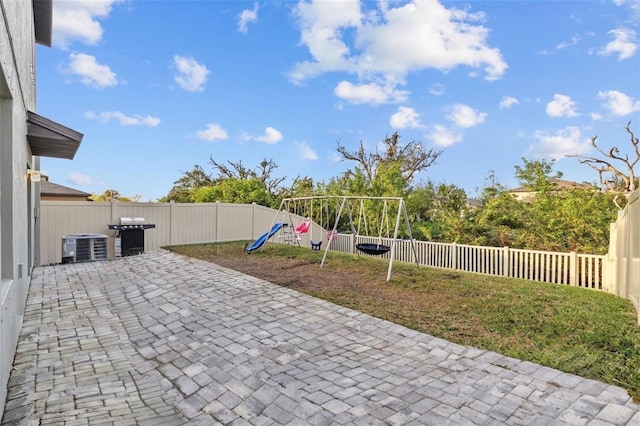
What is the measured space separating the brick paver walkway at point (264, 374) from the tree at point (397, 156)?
20.8 meters

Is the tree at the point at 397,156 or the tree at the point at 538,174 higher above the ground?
the tree at the point at 397,156

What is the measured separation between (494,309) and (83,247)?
9.86m

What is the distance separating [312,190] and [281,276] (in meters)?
13.7

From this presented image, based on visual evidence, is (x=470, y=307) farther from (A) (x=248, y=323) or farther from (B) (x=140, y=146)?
(B) (x=140, y=146)

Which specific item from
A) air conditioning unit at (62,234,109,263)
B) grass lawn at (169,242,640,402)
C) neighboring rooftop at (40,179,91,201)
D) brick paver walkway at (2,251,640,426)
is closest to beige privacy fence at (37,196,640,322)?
air conditioning unit at (62,234,109,263)

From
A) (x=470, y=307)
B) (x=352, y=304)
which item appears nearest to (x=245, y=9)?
(x=352, y=304)

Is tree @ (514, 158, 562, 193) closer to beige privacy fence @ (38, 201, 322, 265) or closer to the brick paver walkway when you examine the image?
beige privacy fence @ (38, 201, 322, 265)

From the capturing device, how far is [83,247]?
9508mm

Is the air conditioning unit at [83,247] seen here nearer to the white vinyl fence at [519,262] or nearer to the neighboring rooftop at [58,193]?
the white vinyl fence at [519,262]

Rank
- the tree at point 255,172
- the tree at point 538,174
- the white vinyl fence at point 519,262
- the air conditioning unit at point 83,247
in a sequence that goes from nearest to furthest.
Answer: the white vinyl fence at point 519,262 < the air conditioning unit at point 83,247 < the tree at point 538,174 < the tree at point 255,172

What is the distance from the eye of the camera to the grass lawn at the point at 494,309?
3814 mm

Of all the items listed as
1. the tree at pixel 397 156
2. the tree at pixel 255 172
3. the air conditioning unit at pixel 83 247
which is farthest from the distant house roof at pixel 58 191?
the tree at pixel 397 156

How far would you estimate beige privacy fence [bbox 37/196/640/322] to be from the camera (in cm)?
654

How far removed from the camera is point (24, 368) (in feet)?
12.2
